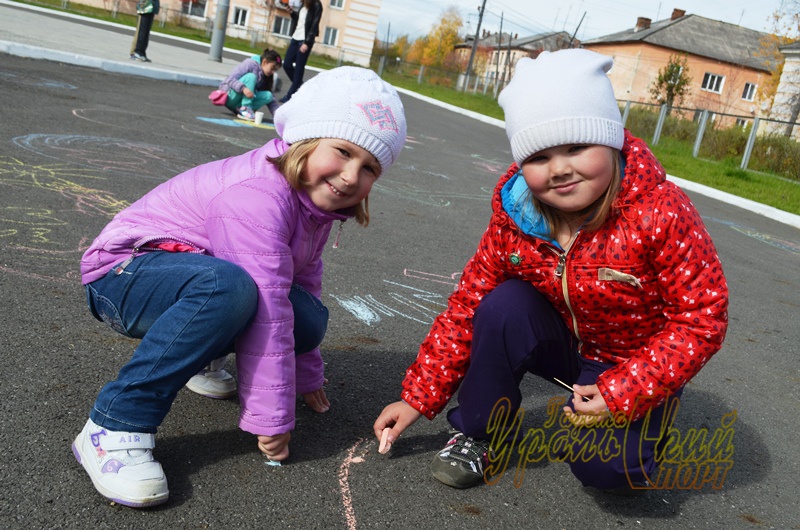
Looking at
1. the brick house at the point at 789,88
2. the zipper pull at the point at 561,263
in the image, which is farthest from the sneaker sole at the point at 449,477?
the brick house at the point at 789,88

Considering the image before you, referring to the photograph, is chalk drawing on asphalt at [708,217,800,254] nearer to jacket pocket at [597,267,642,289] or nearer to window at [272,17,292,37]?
jacket pocket at [597,267,642,289]

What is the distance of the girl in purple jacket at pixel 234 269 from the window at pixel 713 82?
170ft

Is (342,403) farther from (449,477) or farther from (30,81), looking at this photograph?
(30,81)

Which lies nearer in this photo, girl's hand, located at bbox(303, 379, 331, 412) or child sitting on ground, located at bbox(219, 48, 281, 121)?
girl's hand, located at bbox(303, 379, 331, 412)

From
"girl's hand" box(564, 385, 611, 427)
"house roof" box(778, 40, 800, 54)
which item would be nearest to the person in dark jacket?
"girl's hand" box(564, 385, 611, 427)

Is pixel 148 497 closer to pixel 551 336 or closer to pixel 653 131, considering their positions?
pixel 551 336

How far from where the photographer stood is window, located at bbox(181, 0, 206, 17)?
154 feet

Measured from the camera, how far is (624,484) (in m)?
2.03

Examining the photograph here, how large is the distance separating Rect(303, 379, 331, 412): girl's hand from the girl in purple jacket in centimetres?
18

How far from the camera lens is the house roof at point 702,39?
4731 cm

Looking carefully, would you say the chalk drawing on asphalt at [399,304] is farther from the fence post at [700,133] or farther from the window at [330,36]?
the window at [330,36]

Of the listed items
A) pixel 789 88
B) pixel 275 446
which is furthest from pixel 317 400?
pixel 789 88

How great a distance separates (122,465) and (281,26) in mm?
49735

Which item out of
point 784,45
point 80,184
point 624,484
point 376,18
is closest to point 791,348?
point 624,484
